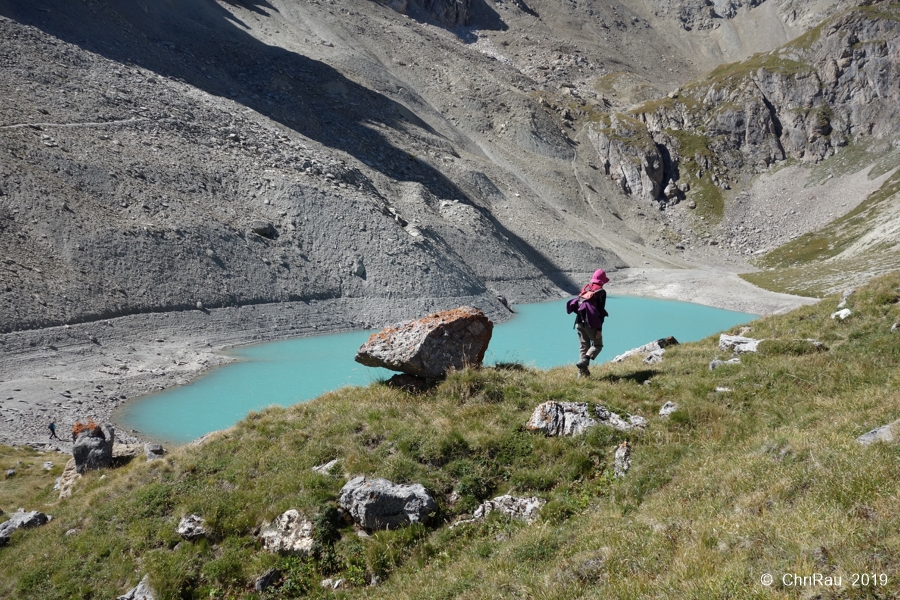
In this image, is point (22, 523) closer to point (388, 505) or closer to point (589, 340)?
point (388, 505)

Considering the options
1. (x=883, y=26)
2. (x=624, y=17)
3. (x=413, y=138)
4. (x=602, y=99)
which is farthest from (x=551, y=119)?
(x=624, y=17)

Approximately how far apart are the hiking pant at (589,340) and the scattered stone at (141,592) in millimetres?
9463

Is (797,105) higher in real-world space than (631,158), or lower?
higher

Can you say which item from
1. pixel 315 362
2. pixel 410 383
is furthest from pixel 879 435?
pixel 315 362

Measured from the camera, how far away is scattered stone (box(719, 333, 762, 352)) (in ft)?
44.5

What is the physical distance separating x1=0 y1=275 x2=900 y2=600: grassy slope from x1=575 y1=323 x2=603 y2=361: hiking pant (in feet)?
2.22

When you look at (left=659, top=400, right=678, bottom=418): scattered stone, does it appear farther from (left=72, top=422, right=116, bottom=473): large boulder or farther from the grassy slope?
(left=72, top=422, right=116, bottom=473): large boulder

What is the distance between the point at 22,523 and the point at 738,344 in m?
17.6

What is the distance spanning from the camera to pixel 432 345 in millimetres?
11984

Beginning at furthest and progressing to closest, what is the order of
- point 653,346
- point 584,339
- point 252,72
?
1. point 252,72
2. point 653,346
3. point 584,339

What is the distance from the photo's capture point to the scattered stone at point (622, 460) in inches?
325

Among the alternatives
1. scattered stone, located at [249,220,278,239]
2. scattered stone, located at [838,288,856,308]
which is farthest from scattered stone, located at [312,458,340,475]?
scattered stone, located at [249,220,278,239]

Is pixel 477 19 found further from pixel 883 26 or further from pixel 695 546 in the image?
pixel 695 546

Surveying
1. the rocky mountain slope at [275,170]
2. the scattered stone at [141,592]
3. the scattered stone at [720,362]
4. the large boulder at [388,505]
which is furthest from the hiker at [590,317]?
the rocky mountain slope at [275,170]
